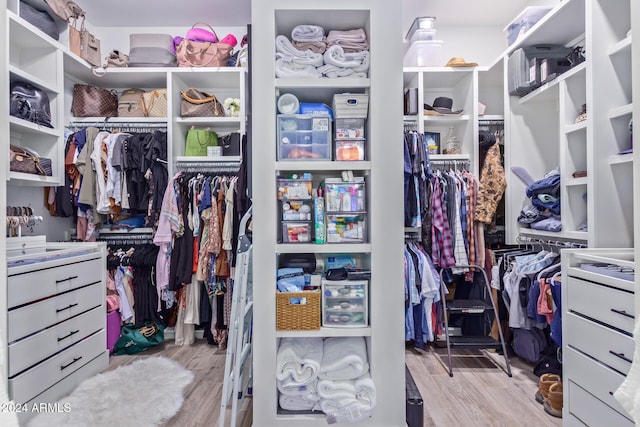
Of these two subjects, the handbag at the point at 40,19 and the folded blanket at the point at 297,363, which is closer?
the folded blanket at the point at 297,363

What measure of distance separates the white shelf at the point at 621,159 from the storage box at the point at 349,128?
146 cm

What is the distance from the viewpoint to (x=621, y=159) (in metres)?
1.92

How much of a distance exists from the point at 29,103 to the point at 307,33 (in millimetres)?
1996

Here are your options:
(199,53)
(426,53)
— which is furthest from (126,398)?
(426,53)

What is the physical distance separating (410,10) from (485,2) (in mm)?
637

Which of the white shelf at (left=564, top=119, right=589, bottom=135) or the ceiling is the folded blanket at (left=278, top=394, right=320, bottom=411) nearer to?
the white shelf at (left=564, top=119, right=589, bottom=135)

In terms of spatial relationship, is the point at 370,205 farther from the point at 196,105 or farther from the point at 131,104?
the point at 131,104

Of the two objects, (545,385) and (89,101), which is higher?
(89,101)

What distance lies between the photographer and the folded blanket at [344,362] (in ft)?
5.43

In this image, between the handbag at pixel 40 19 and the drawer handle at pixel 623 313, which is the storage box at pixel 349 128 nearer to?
the drawer handle at pixel 623 313

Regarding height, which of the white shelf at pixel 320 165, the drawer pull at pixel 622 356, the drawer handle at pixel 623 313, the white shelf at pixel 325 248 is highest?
the white shelf at pixel 320 165

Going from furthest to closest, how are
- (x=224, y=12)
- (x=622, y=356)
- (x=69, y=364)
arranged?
1. (x=224, y=12)
2. (x=69, y=364)
3. (x=622, y=356)

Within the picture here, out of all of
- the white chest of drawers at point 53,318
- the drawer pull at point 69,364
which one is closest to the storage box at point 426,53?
the white chest of drawers at point 53,318

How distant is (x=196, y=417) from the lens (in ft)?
6.45
